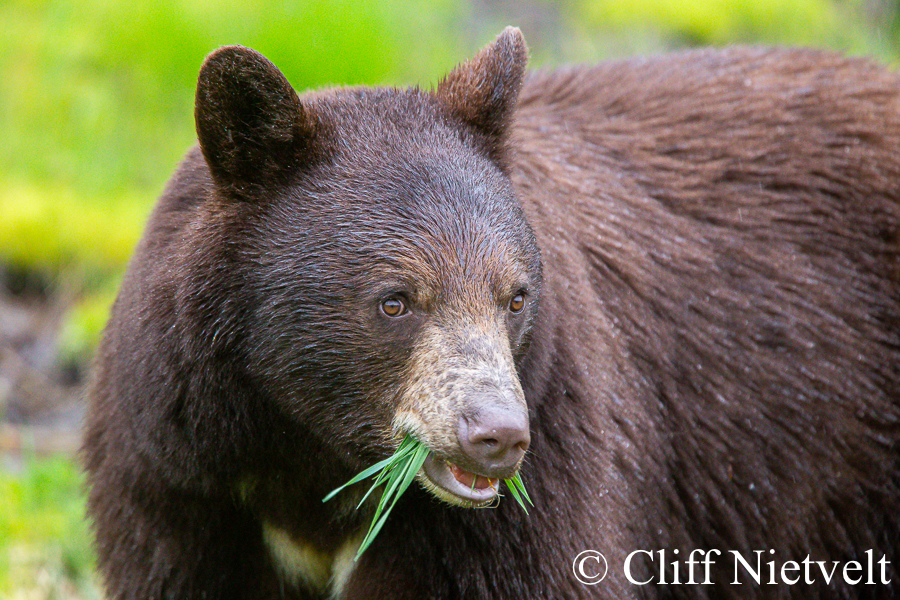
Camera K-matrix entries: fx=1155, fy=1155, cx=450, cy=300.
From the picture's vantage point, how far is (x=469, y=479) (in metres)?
3.23

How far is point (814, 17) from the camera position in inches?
438

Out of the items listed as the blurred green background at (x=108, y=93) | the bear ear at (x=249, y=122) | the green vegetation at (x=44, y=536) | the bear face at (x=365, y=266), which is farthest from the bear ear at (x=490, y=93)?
the blurred green background at (x=108, y=93)

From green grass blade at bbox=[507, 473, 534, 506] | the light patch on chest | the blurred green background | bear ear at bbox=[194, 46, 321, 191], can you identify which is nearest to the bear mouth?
green grass blade at bbox=[507, 473, 534, 506]

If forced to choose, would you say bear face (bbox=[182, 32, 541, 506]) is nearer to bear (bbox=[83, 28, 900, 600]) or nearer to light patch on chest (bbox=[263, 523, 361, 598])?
bear (bbox=[83, 28, 900, 600])

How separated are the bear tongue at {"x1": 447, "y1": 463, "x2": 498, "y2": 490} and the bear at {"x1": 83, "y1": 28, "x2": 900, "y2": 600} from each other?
0.07ft

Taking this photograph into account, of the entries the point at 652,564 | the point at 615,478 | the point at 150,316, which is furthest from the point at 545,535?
the point at 150,316

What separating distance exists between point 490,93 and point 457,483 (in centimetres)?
127

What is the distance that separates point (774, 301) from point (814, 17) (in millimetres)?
7516

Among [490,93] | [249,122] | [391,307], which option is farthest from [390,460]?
[490,93]

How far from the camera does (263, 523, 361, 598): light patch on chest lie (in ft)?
12.6

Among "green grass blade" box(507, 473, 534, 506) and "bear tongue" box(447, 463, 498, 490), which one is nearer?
"bear tongue" box(447, 463, 498, 490)

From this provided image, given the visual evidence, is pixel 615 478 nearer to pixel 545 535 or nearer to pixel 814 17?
pixel 545 535

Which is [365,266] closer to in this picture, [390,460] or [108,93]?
[390,460]

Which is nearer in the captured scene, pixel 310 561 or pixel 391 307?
pixel 391 307
